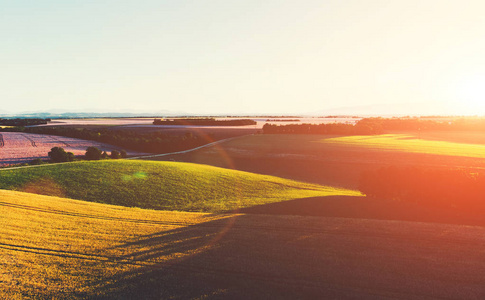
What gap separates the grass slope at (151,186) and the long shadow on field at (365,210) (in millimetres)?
2182

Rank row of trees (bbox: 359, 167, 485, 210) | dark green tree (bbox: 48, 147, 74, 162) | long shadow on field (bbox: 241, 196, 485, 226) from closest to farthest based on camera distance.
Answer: long shadow on field (bbox: 241, 196, 485, 226)
row of trees (bbox: 359, 167, 485, 210)
dark green tree (bbox: 48, 147, 74, 162)

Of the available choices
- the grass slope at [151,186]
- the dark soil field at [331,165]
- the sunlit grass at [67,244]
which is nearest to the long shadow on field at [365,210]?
the dark soil field at [331,165]

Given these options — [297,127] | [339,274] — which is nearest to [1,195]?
[339,274]

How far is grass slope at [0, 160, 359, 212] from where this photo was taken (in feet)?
55.9

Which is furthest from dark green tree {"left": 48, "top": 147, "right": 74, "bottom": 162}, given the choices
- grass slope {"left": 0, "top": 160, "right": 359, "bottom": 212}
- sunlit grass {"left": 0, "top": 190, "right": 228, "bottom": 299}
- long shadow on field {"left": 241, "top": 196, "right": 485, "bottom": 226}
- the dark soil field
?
long shadow on field {"left": 241, "top": 196, "right": 485, "bottom": 226}

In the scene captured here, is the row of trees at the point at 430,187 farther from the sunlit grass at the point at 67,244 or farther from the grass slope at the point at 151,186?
the sunlit grass at the point at 67,244

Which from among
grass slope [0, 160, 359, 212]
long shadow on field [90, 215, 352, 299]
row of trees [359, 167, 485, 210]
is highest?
row of trees [359, 167, 485, 210]

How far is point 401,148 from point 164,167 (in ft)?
98.5

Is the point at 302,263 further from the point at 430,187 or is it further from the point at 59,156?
the point at 59,156

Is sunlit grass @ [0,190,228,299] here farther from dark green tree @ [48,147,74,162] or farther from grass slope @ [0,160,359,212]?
dark green tree @ [48,147,74,162]

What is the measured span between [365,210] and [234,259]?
298 inches

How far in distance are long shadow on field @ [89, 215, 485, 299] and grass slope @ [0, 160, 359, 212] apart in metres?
6.13

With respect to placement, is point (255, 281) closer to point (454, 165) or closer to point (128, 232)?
point (128, 232)

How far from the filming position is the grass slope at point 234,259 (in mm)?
6703
